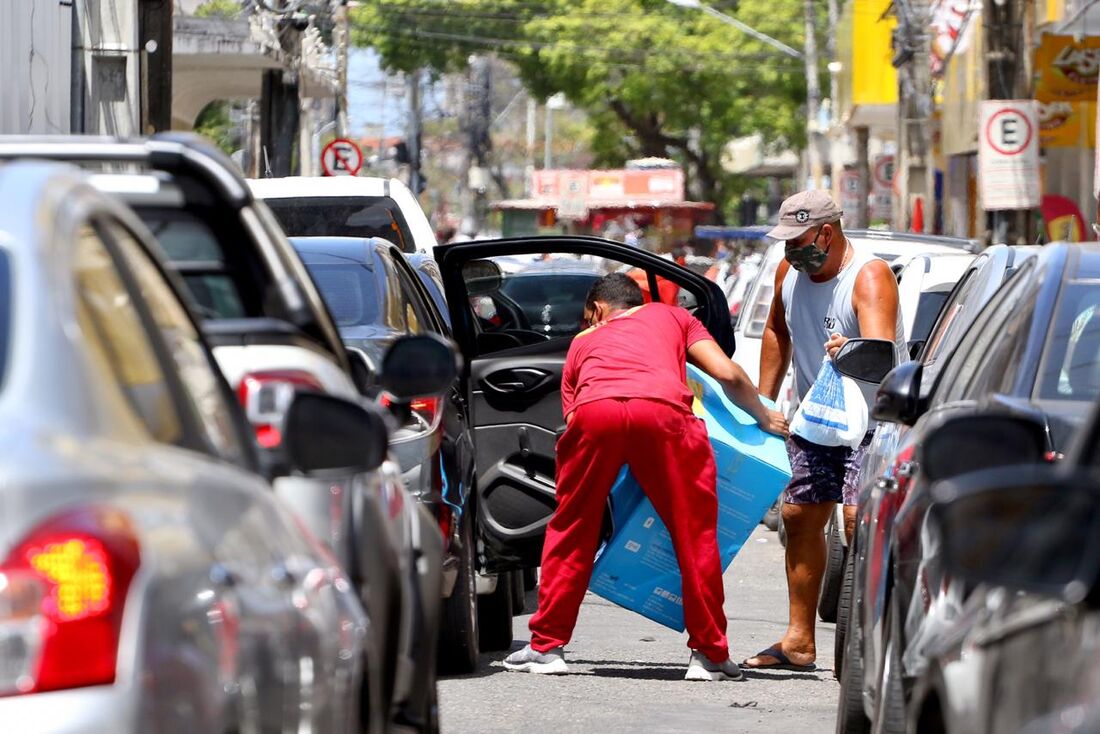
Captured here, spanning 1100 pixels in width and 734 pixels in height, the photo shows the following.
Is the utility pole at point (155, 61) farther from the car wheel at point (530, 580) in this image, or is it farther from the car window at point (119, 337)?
the car window at point (119, 337)

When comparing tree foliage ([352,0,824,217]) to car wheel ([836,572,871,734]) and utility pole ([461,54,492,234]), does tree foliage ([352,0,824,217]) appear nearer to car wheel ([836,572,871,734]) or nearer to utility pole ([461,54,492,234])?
utility pole ([461,54,492,234])

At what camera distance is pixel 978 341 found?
627cm

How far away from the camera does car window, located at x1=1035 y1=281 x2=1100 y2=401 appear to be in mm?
5367

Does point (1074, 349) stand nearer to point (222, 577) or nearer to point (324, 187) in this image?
point (222, 577)

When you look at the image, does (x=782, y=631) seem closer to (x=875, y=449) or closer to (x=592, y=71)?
(x=875, y=449)

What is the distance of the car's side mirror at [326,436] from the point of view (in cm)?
426

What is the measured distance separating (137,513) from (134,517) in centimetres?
3

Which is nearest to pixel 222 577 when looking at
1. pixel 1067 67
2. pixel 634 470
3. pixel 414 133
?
pixel 634 470

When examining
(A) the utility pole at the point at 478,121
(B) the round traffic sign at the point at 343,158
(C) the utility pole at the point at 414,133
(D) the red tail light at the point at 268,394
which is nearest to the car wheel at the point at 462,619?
(D) the red tail light at the point at 268,394

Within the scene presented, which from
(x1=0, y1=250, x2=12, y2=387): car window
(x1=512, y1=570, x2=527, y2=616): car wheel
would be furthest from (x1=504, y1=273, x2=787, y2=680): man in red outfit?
(x1=0, y1=250, x2=12, y2=387): car window

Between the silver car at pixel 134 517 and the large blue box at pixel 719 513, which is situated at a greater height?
the silver car at pixel 134 517

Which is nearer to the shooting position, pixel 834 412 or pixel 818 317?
pixel 834 412

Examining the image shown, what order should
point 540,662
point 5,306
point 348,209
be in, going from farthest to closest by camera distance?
point 348,209
point 540,662
point 5,306

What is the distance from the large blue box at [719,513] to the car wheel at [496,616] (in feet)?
1.93
